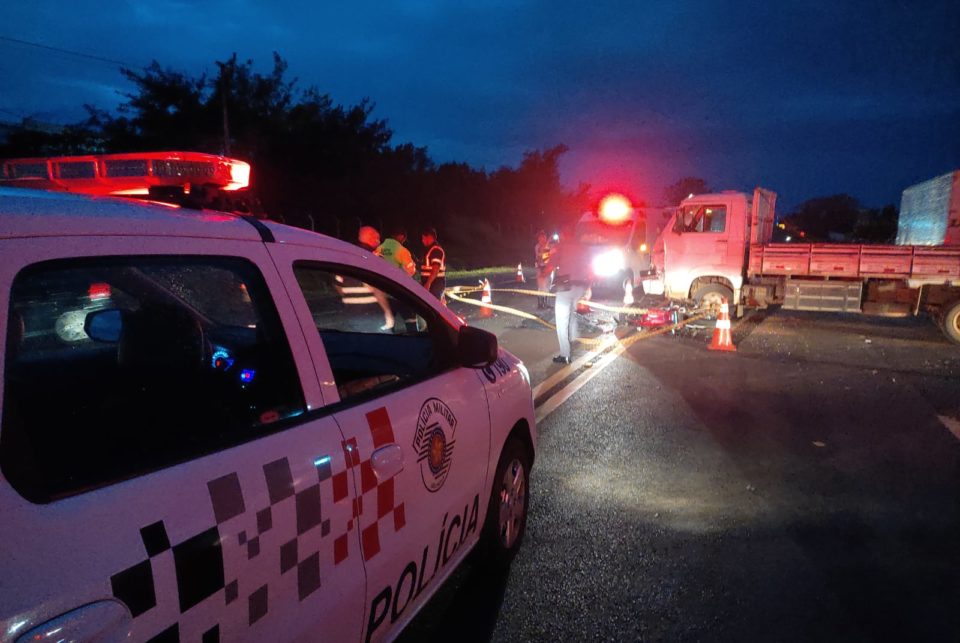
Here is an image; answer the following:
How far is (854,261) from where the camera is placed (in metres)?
11.2

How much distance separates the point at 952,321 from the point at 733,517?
29.2ft

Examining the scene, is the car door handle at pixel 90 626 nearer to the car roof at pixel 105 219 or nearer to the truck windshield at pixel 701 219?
the car roof at pixel 105 219

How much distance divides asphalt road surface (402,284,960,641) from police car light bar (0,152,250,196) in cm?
218

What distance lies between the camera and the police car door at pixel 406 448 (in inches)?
80.0

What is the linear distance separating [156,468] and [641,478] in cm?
380

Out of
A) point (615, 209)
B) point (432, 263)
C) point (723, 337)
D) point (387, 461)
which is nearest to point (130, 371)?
point (387, 461)

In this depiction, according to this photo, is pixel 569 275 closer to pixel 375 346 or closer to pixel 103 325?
pixel 375 346

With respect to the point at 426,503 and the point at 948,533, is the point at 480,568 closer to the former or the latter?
the point at 426,503

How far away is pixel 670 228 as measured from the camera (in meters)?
13.3

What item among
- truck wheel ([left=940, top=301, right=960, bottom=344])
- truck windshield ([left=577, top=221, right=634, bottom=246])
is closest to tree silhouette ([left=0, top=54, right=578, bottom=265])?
truck windshield ([left=577, top=221, right=634, bottom=246])

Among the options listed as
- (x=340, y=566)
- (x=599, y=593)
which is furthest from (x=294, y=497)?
(x=599, y=593)

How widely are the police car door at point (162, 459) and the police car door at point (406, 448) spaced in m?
0.10

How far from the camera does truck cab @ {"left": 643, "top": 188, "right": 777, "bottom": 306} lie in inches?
492

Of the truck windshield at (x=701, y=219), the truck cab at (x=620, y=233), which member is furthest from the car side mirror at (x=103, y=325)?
the truck cab at (x=620, y=233)
